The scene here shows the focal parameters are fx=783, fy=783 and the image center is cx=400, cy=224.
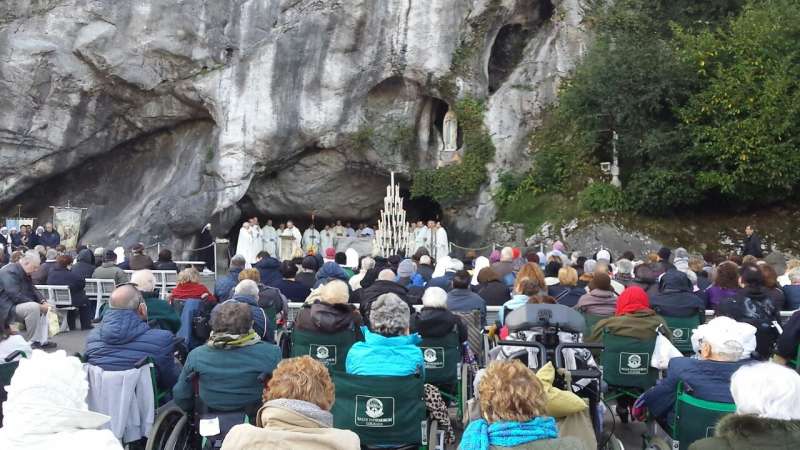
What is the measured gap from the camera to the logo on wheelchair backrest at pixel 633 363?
6.40 m

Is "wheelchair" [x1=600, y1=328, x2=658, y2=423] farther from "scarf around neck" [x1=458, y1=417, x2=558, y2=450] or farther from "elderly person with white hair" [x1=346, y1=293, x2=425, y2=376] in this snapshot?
"scarf around neck" [x1=458, y1=417, x2=558, y2=450]

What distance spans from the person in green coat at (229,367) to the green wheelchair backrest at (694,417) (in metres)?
2.62

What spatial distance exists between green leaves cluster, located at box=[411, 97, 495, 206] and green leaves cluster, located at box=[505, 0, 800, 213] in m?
2.85

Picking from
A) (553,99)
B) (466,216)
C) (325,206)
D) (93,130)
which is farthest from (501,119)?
(93,130)

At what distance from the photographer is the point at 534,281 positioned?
23.7 feet

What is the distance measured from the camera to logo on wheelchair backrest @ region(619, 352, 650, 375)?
6402 mm

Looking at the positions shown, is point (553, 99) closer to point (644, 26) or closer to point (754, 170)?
point (644, 26)

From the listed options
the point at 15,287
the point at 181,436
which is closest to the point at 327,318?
the point at 181,436

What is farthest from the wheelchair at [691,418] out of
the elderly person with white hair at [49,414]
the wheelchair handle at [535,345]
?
the elderly person with white hair at [49,414]

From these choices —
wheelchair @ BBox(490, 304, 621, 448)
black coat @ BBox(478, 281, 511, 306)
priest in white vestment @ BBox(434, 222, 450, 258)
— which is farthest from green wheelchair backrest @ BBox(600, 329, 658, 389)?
priest in white vestment @ BBox(434, 222, 450, 258)

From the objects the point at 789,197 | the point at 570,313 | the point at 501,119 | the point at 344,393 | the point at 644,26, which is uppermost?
the point at 644,26

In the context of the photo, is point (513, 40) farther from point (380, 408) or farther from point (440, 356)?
point (380, 408)

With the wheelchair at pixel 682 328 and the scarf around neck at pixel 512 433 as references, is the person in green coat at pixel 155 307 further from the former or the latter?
the scarf around neck at pixel 512 433

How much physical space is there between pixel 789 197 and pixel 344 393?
18754mm
